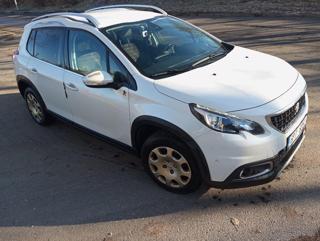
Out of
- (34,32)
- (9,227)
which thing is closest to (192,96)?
(9,227)

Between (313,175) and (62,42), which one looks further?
(62,42)

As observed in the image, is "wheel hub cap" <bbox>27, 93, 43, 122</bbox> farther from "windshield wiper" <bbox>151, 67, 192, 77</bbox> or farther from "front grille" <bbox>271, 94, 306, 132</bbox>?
"front grille" <bbox>271, 94, 306, 132</bbox>

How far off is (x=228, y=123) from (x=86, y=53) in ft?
6.57

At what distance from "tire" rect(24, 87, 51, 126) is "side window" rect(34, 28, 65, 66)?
0.60 metres

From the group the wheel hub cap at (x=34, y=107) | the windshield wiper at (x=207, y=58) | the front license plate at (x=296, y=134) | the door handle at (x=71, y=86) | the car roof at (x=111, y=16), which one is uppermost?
the car roof at (x=111, y=16)

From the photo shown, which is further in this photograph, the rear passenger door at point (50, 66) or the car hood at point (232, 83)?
the rear passenger door at point (50, 66)

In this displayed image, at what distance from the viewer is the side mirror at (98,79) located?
13.7 feet

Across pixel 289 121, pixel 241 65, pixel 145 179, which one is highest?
pixel 241 65

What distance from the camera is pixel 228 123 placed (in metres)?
3.56

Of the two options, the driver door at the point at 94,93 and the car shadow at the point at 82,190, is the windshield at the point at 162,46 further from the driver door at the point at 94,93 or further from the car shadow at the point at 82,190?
the car shadow at the point at 82,190

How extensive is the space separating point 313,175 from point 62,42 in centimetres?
329

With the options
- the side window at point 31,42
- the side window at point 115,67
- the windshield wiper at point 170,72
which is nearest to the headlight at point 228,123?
the windshield wiper at point 170,72

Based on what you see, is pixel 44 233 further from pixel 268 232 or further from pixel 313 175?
pixel 313 175

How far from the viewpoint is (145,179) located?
4.56 meters
